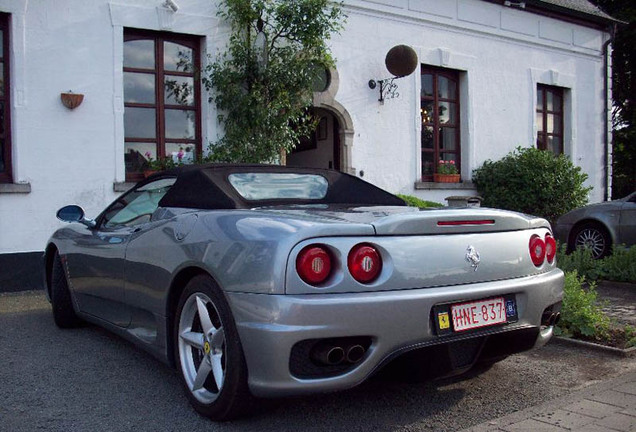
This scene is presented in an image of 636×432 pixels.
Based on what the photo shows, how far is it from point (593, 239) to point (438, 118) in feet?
12.5

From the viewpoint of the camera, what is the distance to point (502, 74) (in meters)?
12.8

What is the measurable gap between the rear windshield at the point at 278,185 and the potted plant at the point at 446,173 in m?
7.81

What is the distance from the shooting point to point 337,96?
1029 centimetres

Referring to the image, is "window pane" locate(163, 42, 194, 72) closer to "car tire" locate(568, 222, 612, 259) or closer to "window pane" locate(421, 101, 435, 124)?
"window pane" locate(421, 101, 435, 124)

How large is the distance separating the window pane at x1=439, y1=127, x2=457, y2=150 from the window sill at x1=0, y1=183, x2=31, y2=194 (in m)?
7.44

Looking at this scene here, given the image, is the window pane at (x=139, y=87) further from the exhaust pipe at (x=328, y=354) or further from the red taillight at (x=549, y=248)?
the exhaust pipe at (x=328, y=354)

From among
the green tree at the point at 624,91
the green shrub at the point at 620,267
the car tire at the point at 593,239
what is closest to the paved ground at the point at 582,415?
the green shrub at the point at 620,267

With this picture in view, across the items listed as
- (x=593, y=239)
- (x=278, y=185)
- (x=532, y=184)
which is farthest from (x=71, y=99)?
(x=532, y=184)

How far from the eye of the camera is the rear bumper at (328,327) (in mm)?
2576

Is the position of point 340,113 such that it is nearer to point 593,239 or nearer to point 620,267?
point 593,239

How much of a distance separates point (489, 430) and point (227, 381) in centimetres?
119

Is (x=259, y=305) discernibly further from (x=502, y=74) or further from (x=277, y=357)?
(x=502, y=74)

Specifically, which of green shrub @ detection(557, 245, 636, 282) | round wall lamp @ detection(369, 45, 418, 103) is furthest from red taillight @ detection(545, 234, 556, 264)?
round wall lamp @ detection(369, 45, 418, 103)

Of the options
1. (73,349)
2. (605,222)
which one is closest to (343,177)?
(73,349)
